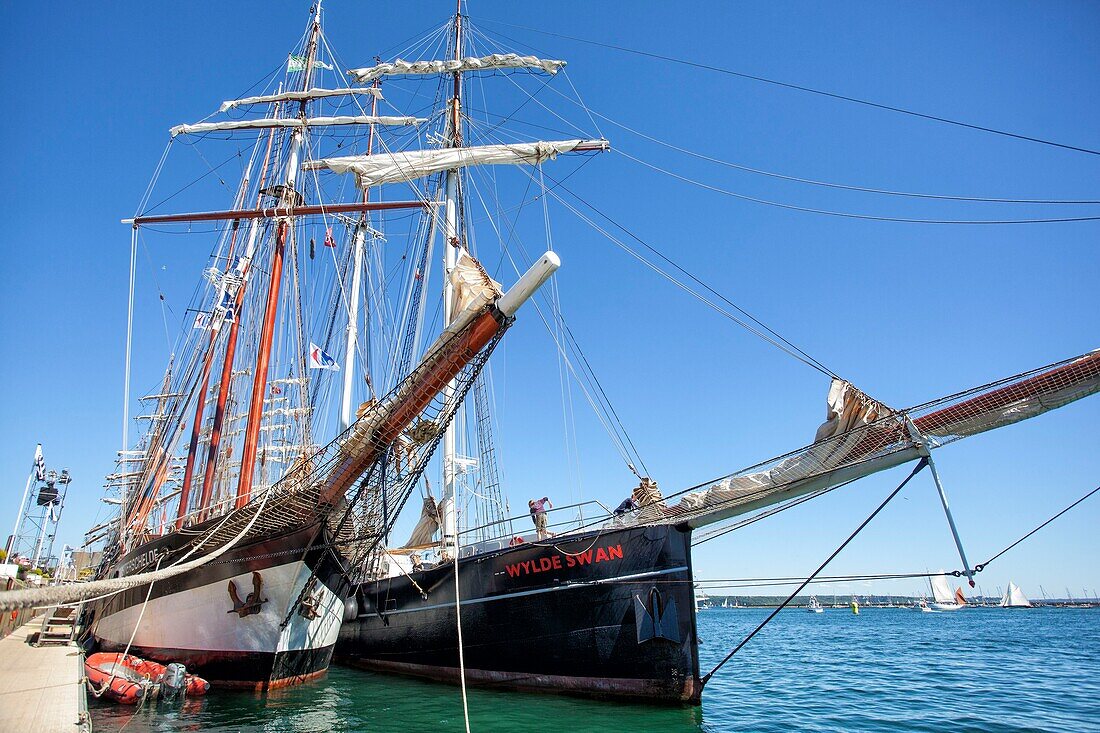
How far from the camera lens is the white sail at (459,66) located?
25.0 metres

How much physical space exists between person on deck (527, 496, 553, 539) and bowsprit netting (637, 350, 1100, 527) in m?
3.39

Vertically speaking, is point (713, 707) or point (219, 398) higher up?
point (219, 398)

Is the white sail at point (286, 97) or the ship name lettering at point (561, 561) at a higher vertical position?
the white sail at point (286, 97)

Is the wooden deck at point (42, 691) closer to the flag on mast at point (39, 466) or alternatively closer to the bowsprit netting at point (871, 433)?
the bowsprit netting at point (871, 433)

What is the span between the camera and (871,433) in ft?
32.3

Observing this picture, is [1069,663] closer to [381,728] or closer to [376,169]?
[381,728]

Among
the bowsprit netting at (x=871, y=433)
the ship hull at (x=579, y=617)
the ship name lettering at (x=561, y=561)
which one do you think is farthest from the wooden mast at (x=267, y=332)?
the bowsprit netting at (x=871, y=433)

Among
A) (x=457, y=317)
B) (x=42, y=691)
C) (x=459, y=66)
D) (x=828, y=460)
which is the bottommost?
(x=42, y=691)

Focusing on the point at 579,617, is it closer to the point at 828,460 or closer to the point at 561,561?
the point at 561,561

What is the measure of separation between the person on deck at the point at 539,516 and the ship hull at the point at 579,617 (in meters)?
0.62

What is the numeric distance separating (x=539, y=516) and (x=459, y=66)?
67.7 ft

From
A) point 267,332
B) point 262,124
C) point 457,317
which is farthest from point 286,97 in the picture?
point 457,317

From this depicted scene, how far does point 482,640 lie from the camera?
1408cm

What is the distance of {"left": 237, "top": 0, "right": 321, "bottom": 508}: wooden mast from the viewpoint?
57.0 ft
